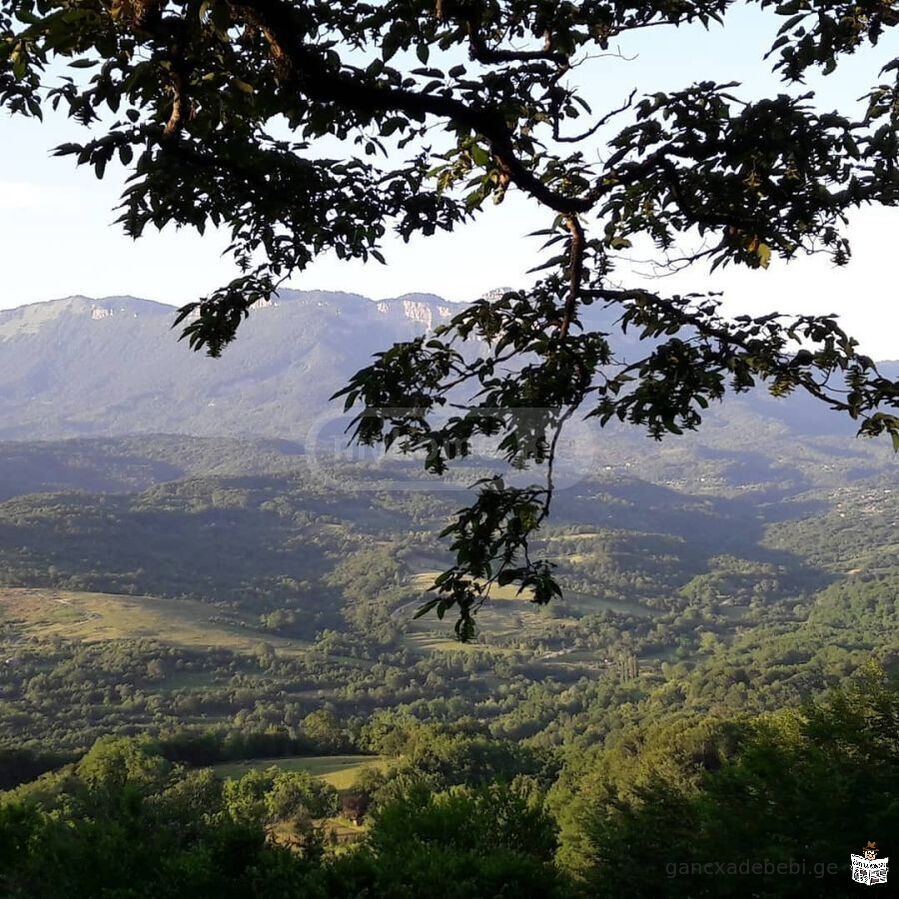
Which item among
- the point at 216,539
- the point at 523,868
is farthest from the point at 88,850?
the point at 216,539

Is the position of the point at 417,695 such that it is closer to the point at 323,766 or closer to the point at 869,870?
the point at 323,766

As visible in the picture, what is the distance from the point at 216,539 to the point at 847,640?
98503mm

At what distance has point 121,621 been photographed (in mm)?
90625

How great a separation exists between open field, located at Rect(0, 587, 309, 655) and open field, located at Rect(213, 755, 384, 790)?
44.0 m

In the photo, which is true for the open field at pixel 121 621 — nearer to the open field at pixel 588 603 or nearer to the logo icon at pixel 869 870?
the open field at pixel 588 603

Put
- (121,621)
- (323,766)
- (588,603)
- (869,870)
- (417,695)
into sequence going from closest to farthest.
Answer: (869,870) → (323,766) → (417,695) → (121,621) → (588,603)

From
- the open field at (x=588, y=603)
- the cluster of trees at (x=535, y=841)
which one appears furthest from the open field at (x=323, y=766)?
the open field at (x=588, y=603)

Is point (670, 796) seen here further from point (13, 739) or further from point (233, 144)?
point (13, 739)

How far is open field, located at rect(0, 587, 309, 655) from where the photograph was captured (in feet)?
286

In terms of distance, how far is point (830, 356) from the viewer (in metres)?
3.77

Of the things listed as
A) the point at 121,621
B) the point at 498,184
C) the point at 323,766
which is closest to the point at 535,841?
the point at 498,184

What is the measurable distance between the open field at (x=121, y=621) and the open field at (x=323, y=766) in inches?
1734

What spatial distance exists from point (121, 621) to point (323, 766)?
55060mm

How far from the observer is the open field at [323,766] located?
40.1 meters
